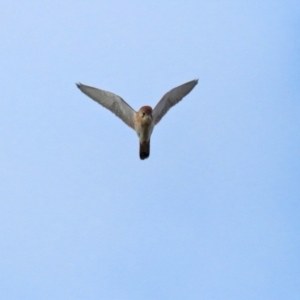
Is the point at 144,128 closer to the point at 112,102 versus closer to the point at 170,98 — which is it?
the point at 112,102

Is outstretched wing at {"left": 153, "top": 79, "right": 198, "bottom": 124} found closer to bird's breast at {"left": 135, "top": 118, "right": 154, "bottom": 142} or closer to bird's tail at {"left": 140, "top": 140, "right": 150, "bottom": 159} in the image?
bird's breast at {"left": 135, "top": 118, "right": 154, "bottom": 142}

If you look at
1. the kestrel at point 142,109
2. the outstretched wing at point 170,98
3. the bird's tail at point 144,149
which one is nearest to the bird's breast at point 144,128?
the kestrel at point 142,109

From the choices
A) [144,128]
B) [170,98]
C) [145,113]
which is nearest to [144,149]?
[144,128]

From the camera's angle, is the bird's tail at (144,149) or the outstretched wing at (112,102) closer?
the bird's tail at (144,149)

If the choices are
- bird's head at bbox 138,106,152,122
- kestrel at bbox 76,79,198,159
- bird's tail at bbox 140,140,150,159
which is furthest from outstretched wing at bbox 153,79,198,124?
bird's tail at bbox 140,140,150,159

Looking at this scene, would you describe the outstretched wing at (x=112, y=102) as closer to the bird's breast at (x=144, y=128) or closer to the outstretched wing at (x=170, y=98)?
the bird's breast at (x=144, y=128)

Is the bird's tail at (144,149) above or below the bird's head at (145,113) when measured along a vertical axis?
below

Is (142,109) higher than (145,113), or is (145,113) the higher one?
(142,109)
